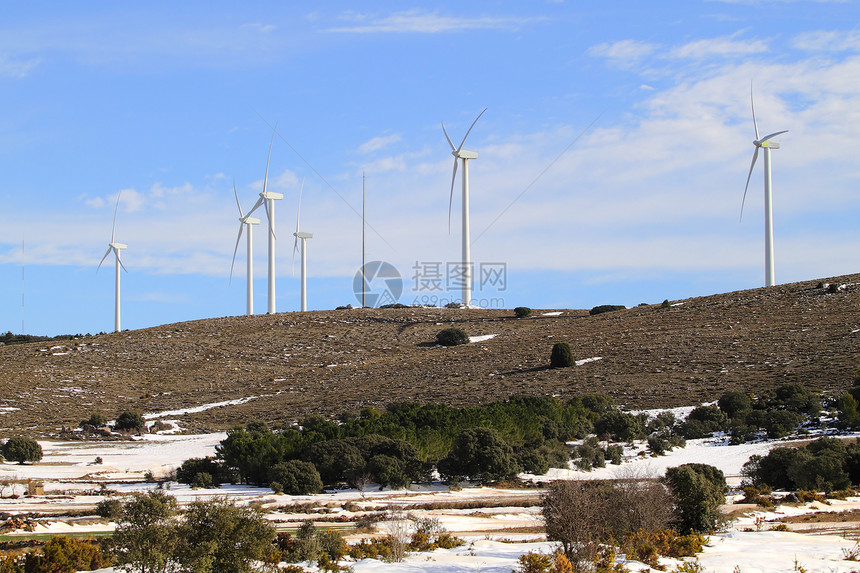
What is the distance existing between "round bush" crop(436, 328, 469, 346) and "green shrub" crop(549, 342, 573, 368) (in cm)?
1665

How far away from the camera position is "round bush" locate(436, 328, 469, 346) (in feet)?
254

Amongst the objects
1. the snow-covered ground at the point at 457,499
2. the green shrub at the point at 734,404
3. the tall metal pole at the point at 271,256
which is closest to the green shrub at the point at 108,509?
the snow-covered ground at the point at 457,499

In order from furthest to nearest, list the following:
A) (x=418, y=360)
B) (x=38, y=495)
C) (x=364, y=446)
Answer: (x=418, y=360)
(x=364, y=446)
(x=38, y=495)

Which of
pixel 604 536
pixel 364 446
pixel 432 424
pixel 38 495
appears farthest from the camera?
pixel 432 424

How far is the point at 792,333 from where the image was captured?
63125mm

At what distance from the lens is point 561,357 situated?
61.4 meters

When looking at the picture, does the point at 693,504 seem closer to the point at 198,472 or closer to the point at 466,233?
the point at 198,472

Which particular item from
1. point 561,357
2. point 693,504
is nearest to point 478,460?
point 693,504

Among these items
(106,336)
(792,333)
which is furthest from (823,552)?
(106,336)

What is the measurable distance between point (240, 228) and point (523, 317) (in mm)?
35625

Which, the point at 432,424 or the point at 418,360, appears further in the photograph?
the point at 418,360

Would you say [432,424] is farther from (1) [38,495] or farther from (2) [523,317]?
(2) [523,317]

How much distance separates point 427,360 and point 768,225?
36849mm

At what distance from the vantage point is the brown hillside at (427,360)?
54.7 m
